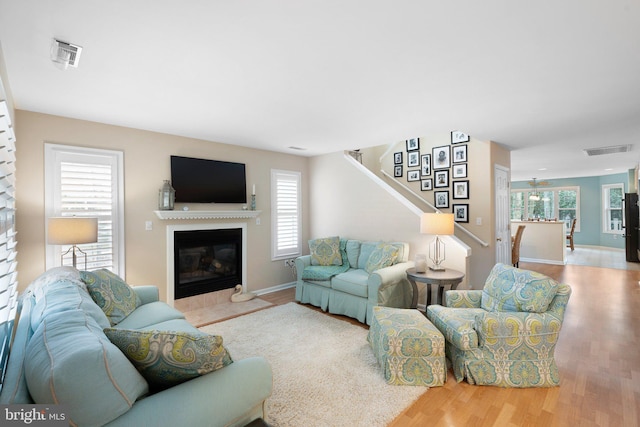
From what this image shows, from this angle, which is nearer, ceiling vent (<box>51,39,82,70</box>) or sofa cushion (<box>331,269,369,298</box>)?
ceiling vent (<box>51,39,82,70</box>)

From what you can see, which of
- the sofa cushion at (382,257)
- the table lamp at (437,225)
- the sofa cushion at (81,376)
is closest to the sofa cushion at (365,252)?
the sofa cushion at (382,257)

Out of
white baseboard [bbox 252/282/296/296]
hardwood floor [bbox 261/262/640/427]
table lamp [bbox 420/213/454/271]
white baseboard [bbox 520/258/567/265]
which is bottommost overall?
hardwood floor [bbox 261/262/640/427]

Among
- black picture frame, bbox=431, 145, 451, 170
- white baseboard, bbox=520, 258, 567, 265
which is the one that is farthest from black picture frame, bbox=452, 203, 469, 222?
white baseboard, bbox=520, 258, 567, 265

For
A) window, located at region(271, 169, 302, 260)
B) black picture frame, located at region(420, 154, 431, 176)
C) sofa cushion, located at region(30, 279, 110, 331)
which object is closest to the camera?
sofa cushion, located at region(30, 279, 110, 331)

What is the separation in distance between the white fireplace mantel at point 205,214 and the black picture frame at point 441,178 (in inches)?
125

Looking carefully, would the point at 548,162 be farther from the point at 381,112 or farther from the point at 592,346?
the point at 381,112

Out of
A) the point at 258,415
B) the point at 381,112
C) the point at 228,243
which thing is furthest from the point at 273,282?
the point at 258,415

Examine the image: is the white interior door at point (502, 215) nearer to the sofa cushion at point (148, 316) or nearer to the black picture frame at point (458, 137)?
the black picture frame at point (458, 137)

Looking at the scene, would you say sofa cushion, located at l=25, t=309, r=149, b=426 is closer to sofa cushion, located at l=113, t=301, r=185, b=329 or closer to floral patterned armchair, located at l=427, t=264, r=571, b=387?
sofa cushion, located at l=113, t=301, r=185, b=329

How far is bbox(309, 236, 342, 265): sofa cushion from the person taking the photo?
4.64m

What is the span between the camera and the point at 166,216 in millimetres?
3977

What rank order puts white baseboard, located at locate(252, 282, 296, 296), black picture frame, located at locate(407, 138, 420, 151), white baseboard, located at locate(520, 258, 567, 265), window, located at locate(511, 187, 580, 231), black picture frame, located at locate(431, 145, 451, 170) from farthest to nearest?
window, located at locate(511, 187, 580, 231) → white baseboard, located at locate(520, 258, 567, 265) → black picture frame, located at locate(407, 138, 420, 151) → black picture frame, located at locate(431, 145, 451, 170) → white baseboard, located at locate(252, 282, 296, 296)

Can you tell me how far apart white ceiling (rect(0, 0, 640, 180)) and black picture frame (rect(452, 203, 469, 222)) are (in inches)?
61.3

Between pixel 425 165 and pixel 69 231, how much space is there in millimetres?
5266
